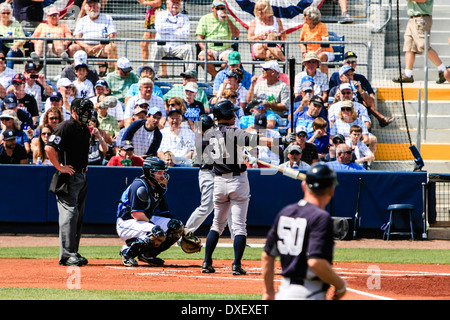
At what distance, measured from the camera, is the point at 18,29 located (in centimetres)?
1802

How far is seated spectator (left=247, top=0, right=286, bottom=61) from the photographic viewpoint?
664 inches

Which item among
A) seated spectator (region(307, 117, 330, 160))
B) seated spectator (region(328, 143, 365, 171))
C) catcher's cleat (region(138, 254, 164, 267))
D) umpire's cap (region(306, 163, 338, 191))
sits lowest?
catcher's cleat (region(138, 254, 164, 267))

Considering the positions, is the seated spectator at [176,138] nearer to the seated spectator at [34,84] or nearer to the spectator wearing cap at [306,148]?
the spectator wearing cap at [306,148]

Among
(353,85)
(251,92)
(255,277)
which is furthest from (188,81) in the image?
(255,277)

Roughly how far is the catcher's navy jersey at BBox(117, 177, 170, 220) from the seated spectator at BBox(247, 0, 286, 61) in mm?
7674

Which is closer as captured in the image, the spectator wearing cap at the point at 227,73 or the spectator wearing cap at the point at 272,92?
the spectator wearing cap at the point at 272,92

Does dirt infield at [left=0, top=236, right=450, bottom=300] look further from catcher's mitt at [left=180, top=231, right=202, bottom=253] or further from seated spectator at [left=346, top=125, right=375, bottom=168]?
seated spectator at [left=346, top=125, right=375, bottom=168]

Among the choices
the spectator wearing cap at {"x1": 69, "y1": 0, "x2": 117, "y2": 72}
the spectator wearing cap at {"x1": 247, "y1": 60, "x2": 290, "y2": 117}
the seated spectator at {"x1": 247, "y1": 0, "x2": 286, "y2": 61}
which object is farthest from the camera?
the spectator wearing cap at {"x1": 69, "y1": 0, "x2": 117, "y2": 72}

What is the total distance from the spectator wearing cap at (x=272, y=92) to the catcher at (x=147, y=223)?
5546mm

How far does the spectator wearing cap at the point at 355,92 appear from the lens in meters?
15.4

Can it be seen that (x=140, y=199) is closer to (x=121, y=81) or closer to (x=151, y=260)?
(x=151, y=260)

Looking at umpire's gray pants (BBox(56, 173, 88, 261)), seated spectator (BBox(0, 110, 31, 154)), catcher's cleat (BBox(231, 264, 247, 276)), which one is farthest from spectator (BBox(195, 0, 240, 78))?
catcher's cleat (BBox(231, 264, 247, 276))

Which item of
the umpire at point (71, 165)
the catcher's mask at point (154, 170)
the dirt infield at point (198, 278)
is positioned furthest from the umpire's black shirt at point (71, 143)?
the dirt infield at point (198, 278)

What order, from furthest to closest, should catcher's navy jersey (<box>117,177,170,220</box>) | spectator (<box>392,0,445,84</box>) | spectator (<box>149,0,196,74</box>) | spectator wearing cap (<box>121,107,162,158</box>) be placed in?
spectator (<box>392,0,445,84</box>) < spectator (<box>149,0,196,74</box>) < spectator wearing cap (<box>121,107,162,158</box>) < catcher's navy jersey (<box>117,177,170,220</box>)
